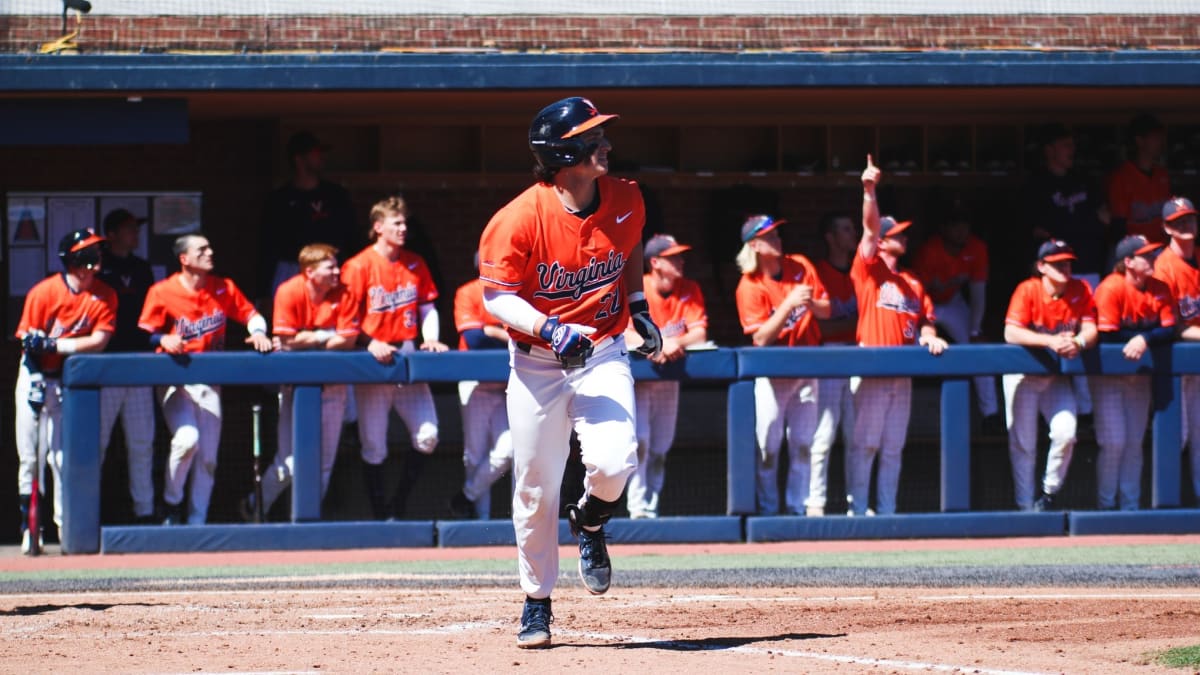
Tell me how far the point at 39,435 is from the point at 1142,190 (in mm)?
7218

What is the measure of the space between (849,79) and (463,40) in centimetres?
316

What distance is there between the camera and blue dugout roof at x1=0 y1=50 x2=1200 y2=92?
381 inches

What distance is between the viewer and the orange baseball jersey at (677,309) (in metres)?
9.48

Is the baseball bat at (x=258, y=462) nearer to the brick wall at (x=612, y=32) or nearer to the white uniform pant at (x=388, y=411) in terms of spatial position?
the white uniform pant at (x=388, y=411)

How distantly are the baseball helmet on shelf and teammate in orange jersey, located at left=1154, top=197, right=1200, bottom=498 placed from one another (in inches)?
207

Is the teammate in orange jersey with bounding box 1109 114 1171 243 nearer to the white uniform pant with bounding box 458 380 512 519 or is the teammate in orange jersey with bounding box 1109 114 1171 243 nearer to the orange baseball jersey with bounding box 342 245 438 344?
the white uniform pant with bounding box 458 380 512 519

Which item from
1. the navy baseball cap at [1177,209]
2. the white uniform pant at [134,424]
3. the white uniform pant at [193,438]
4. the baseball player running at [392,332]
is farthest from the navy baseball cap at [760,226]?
the white uniform pant at [134,424]

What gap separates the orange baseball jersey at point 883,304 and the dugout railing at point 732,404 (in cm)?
30

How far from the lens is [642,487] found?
9.33m

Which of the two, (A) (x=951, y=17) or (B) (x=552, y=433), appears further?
(A) (x=951, y=17)

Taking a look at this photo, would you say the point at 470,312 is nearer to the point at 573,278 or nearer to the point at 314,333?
the point at 314,333

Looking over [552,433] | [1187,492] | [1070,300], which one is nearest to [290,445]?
[552,433]

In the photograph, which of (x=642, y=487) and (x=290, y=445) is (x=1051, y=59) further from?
(x=290, y=445)

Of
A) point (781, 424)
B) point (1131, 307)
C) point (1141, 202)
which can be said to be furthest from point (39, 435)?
point (1141, 202)
